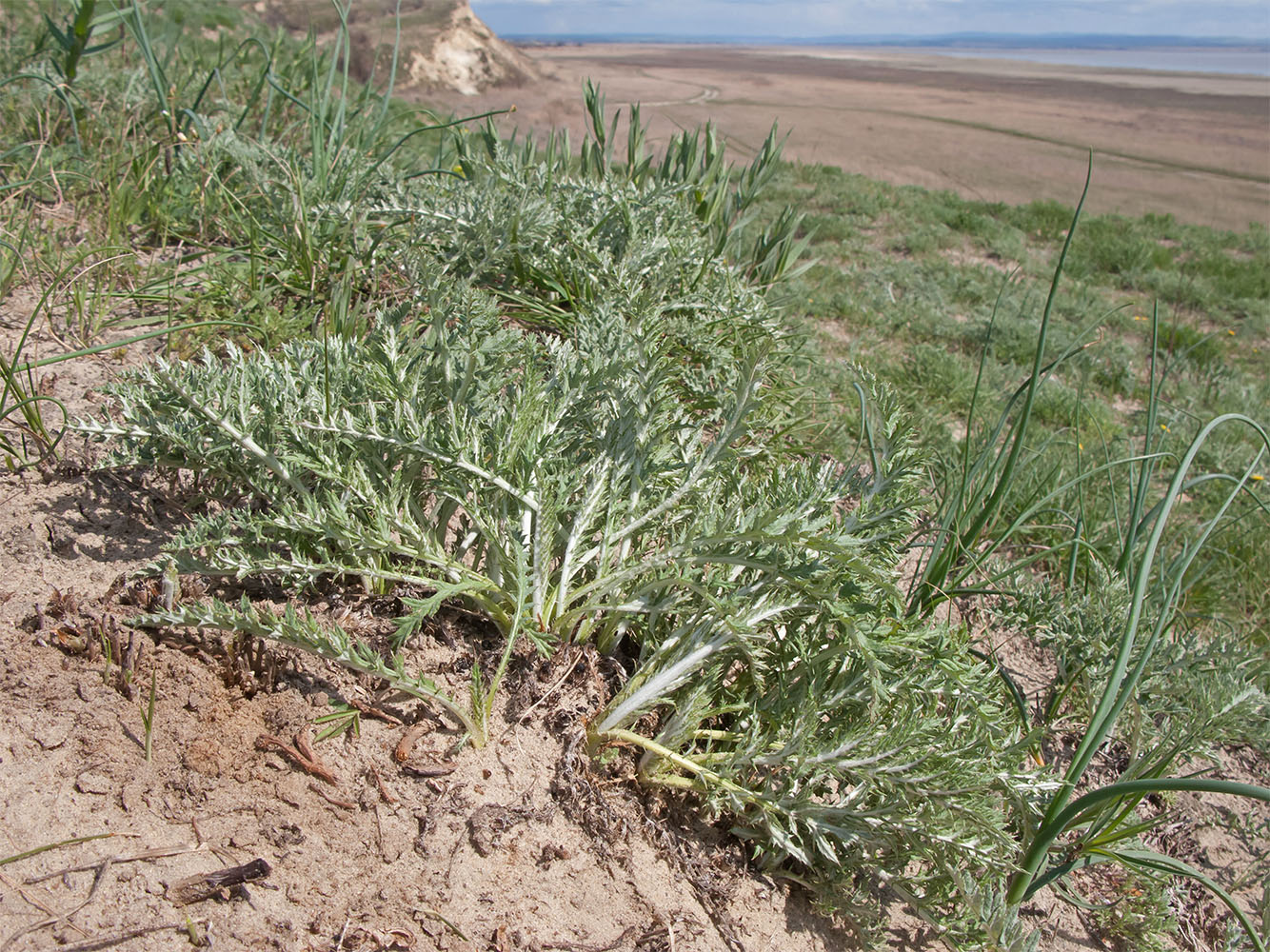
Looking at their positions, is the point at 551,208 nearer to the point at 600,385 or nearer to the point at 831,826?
the point at 600,385

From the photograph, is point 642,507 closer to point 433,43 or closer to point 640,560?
point 640,560

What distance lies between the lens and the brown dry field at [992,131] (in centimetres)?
1058

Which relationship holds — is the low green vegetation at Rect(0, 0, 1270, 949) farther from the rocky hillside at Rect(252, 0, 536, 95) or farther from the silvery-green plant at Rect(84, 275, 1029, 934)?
the rocky hillside at Rect(252, 0, 536, 95)

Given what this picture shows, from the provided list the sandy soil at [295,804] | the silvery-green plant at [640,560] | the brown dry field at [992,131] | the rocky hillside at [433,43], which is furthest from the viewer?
the rocky hillside at [433,43]

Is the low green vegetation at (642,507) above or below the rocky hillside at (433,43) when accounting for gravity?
below

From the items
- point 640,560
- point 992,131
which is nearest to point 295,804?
point 640,560

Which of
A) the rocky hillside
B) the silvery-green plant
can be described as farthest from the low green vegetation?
the rocky hillside

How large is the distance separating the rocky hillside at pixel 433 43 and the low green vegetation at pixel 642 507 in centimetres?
967

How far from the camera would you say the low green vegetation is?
5.38 feet

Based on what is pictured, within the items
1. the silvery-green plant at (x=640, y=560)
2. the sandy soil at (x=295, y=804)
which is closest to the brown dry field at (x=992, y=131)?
A: the silvery-green plant at (x=640, y=560)

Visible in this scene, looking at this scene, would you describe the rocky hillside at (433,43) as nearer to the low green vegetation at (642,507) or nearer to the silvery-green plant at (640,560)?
the low green vegetation at (642,507)

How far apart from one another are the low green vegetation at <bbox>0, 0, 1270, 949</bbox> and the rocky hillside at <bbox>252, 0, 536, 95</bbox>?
9.67m

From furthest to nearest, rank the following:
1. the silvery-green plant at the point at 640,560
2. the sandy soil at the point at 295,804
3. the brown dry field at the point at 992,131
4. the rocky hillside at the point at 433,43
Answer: the rocky hillside at the point at 433,43 → the brown dry field at the point at 992,131 → the silvery-green plant at the point at 640,560 → the sandy soil at the point at 295,804

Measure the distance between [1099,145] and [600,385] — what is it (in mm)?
15920
